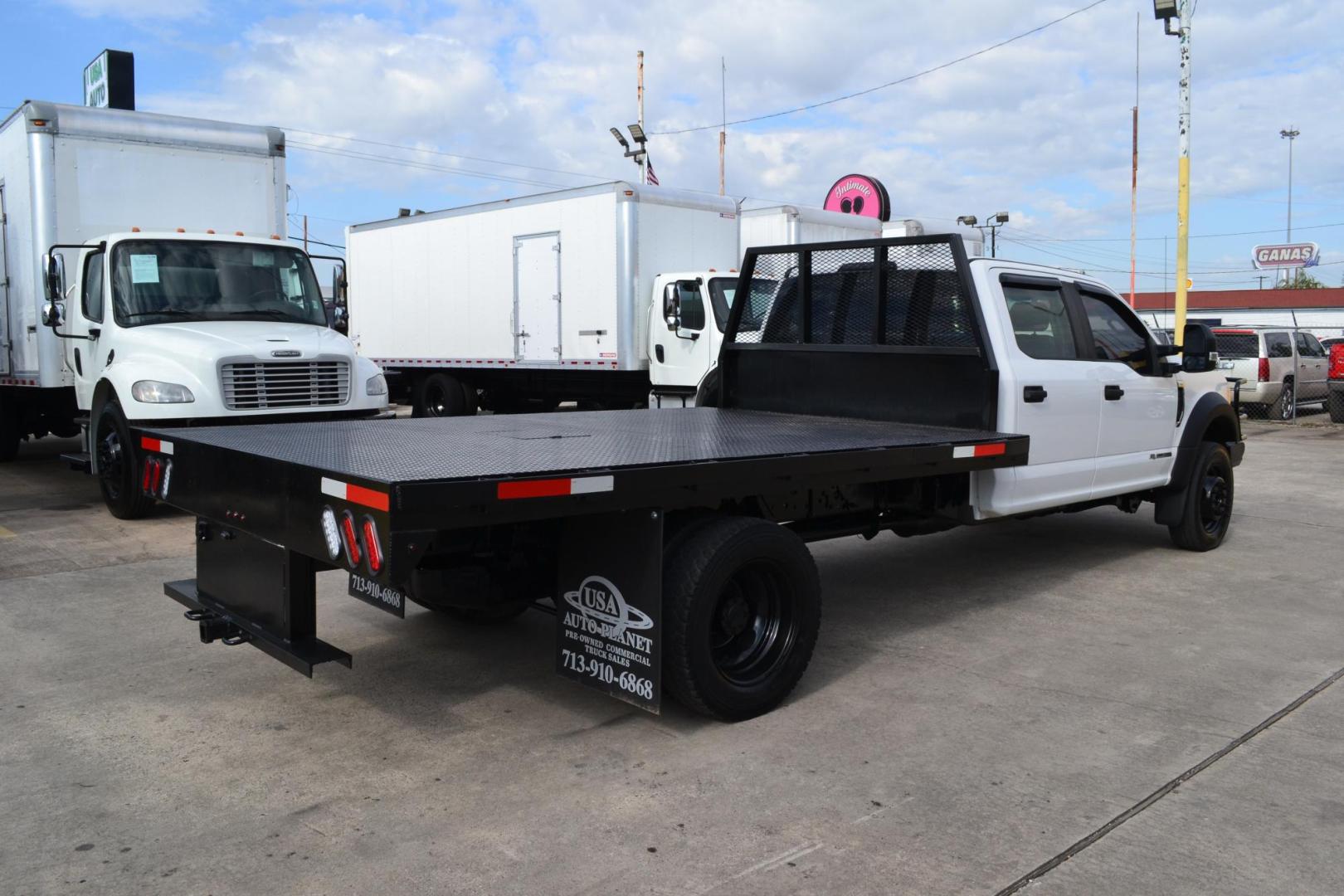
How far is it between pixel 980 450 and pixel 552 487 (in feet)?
8.66

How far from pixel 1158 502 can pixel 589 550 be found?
5.30 m

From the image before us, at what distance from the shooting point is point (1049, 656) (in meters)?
5.52

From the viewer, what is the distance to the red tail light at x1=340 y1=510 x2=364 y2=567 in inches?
138

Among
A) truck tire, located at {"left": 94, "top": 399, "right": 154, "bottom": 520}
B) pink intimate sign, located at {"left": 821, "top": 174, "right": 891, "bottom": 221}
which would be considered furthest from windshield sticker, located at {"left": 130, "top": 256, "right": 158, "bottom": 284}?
pink intimate sign, located at {"left": 821, "top": 174, "right": 891, "bottom": 221}

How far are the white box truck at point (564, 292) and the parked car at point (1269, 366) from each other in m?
8.53

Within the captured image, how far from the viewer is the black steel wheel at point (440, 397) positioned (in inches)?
654

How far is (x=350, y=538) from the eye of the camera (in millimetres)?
3551

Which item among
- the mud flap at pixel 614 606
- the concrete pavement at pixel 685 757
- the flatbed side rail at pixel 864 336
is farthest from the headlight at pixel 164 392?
the mud flap at pixel 614 606

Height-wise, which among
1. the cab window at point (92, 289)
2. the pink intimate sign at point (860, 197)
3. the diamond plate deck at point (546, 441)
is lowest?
the diamond plate deck at point (546, 441)

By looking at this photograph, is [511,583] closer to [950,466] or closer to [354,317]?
[950,466]

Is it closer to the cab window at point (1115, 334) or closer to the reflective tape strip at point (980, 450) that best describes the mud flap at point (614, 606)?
the reflective tape strip at point (980, 450)

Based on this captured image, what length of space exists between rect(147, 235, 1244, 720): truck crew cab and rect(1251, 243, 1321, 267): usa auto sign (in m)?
67.5

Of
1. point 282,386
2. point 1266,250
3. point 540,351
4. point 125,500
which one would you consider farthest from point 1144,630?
point 1266,250

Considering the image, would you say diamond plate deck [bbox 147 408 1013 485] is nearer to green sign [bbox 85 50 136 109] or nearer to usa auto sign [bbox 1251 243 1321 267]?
green sign [bbox 85 50 136 109]
